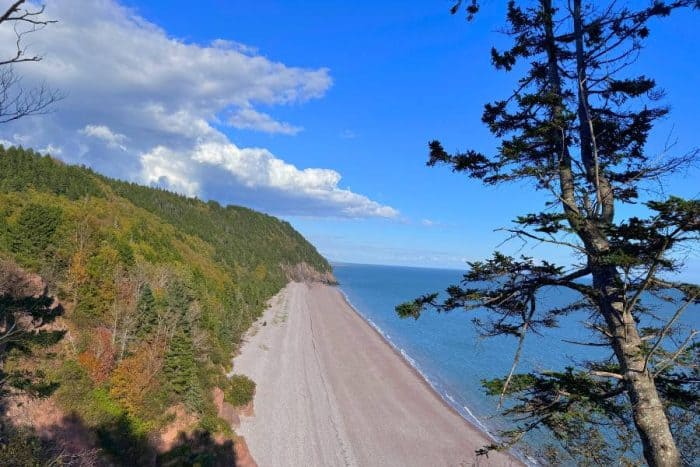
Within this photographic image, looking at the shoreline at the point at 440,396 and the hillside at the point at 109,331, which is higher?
the hillside at the point at 109,331

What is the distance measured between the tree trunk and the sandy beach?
19195mm

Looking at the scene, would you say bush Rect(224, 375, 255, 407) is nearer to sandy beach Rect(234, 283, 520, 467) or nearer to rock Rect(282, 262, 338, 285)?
sandy beach Rect(234, 283, 520, 467)

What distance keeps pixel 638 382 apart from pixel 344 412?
29723 millimetres

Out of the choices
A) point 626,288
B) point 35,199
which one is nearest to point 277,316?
point 35,199

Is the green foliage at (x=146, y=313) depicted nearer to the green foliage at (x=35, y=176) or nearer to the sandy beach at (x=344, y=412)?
the sandy beach at (x=344, y=412)

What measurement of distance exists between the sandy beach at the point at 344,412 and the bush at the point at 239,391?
3.76ft

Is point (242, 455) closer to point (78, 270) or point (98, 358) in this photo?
point (98, 358)

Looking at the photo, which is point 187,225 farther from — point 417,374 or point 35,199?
point 417,374

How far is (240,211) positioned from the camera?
7249 inches

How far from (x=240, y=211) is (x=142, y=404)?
165680 millimetres

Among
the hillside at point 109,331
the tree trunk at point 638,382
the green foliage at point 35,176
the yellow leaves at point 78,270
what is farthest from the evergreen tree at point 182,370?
the green foliage at point 35,176

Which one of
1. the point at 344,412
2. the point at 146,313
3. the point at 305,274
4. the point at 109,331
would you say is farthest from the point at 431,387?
the point at 305,274

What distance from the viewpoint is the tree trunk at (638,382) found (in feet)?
17.8

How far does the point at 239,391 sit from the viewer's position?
104 ft
